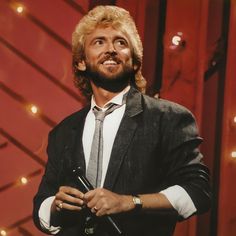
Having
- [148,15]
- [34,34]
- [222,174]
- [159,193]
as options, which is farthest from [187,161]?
[34,34]

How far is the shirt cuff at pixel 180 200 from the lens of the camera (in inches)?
55.5

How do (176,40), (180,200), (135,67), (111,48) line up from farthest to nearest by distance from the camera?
(176,40)
(135,67)
(111,48)
(180,200)

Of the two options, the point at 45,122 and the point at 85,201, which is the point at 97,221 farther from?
the point at 45,122

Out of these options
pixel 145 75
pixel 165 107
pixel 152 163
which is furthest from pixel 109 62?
pixel 145 75

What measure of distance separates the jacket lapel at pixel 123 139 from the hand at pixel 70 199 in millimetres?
117

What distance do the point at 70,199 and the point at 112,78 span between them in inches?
17.2

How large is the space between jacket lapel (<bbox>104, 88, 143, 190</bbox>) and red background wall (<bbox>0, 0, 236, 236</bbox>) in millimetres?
855

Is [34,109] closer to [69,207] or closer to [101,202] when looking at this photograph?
[69,207]

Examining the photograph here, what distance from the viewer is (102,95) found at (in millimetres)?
1657

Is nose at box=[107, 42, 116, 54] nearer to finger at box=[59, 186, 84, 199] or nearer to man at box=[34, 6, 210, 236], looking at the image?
man at box=[34, 6, 210, 236]

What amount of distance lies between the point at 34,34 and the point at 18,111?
0.41 meters

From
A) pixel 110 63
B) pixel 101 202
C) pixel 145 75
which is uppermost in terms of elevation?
pixel 145 75

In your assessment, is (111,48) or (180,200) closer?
(180,200)

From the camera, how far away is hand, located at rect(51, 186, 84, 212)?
1.35 m
